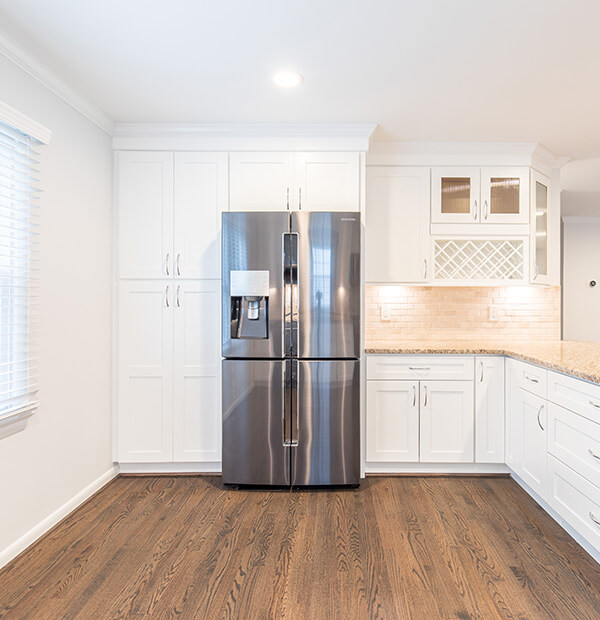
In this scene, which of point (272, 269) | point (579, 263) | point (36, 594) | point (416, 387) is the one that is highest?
point (579, 263)

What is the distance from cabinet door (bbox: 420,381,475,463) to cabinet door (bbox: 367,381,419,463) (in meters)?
0.08

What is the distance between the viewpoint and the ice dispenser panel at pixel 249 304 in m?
2.68

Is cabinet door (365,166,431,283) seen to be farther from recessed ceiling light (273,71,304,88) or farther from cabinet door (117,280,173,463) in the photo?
cabinet door (117,280,173,463)

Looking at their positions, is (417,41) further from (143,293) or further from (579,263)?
(579,263)

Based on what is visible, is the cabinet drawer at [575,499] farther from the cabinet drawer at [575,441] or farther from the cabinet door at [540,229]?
the cabinet door at [540,229]

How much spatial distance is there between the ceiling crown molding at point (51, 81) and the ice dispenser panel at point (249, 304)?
52.1 inches

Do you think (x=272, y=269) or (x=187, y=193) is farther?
(x=187, y=193)

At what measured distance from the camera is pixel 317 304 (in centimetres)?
270

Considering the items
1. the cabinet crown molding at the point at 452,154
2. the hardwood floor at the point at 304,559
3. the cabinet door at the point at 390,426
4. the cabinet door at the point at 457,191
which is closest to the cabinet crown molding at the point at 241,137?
the cabinet crown molding at the point at 452,154

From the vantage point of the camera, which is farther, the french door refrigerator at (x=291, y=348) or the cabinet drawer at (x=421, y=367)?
the cabinet drawer at (x=421, y=367)

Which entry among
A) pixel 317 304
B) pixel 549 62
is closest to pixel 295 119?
pixel 317 304

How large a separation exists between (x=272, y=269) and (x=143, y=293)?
0.97 meters

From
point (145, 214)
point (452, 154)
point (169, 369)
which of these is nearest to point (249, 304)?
point (169, 369)

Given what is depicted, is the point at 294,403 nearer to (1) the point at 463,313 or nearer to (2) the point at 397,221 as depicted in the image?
(2) the point at 397,221
